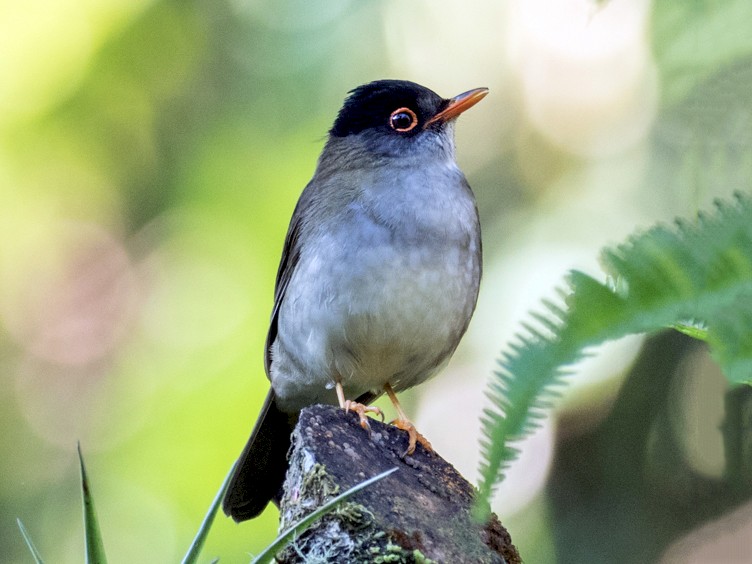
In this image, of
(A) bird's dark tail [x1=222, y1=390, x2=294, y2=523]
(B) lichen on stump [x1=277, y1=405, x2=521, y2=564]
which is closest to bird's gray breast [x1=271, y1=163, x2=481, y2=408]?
(A) bird's dark tail [x1=222, y1=390, x2=294, y2=523]

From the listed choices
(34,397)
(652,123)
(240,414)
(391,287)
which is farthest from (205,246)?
(652,123)

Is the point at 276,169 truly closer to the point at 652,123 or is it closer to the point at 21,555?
the point at 652,123

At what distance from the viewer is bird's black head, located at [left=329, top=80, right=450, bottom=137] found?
5766 millimetres

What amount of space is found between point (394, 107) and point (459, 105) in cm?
38

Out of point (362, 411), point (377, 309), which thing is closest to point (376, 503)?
point (362, 411)

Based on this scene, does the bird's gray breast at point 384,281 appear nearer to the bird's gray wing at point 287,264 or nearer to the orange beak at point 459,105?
the bird's gray wing at point 287,264

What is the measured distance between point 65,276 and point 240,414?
1.78 m

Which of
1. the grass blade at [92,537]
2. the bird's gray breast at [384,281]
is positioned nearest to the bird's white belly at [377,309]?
the bird's gray breast at [384,281]

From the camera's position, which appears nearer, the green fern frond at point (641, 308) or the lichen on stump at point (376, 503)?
the green fern frond at point (641, 308)

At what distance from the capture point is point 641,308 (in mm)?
1369

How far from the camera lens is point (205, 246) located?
6.71 m

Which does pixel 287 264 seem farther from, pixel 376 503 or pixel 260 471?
pixel 376 503

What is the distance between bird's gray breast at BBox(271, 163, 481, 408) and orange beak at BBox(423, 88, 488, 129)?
43 cm

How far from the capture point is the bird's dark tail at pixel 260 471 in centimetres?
556
